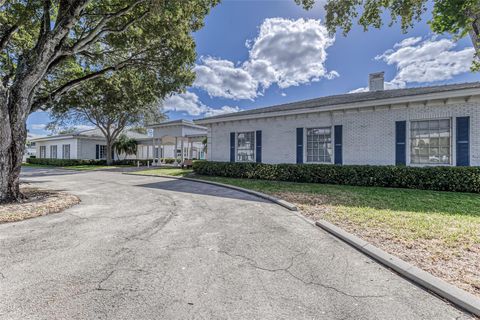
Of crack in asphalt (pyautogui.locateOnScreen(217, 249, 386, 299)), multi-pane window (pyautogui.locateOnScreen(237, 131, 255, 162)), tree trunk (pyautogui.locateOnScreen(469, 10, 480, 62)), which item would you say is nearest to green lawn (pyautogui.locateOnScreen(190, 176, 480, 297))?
crack in asphalt (pyautogui.locateOnScreen(217, 249, 386, 299))

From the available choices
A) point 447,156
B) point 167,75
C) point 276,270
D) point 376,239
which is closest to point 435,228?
point 376,239

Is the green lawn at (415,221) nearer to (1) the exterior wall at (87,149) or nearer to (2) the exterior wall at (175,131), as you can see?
(2) the exterior wall at (175,131)

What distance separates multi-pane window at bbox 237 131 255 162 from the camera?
13.6 meters

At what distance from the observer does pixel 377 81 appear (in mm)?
13094

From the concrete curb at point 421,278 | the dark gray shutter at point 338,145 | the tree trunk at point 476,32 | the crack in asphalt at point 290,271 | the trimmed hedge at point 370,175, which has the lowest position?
the crack in asphalt at point 290,271

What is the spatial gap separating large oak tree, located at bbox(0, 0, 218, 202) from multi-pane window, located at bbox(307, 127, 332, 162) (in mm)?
6937

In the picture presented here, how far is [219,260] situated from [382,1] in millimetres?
10211

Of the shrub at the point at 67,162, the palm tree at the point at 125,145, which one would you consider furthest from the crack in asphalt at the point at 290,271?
the shrub at the point at 67,162

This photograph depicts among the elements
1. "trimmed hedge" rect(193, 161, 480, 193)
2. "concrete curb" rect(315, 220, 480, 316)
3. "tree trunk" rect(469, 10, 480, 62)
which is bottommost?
"concrete curb" rect(315, 220, 480, 316)

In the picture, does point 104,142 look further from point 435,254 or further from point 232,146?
point 435,254

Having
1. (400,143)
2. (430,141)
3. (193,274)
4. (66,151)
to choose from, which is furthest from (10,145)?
(66,151)

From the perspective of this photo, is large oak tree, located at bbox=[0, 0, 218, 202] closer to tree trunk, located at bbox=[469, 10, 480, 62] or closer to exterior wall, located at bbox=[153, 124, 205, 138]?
tree trunk, located at bbox=[469, 10, 480, 62]

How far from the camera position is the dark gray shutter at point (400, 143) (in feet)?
31.5

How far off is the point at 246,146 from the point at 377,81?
8.55m
